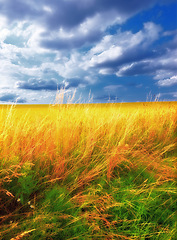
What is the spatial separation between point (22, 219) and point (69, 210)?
48 cm

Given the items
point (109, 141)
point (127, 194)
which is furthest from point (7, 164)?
point (109, 141)

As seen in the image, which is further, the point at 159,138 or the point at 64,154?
the point at 159,138

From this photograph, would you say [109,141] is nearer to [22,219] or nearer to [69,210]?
[69,210]

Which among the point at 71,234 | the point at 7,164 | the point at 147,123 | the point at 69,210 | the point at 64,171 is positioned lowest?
the point at 71,234

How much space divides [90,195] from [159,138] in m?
2.97

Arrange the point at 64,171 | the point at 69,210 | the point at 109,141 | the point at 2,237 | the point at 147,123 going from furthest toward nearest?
the point at 147,123 → the point at 109,141 → the point at 64,171 → the point at 69,210 → the point at 2,237

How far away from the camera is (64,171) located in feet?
8.38

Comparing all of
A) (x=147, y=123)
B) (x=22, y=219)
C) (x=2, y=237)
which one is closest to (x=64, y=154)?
(x=22, y=219)

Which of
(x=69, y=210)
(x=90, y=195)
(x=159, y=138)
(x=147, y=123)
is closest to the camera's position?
(x=69, y=210)

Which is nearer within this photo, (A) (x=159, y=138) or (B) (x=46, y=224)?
(B) (x=46, y=224)

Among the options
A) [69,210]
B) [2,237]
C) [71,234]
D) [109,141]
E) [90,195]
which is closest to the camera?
[2,237]

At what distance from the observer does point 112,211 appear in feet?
6.73

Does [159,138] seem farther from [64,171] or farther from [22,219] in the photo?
[22,219]

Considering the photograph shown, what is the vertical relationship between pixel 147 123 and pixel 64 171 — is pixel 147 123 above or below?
above
